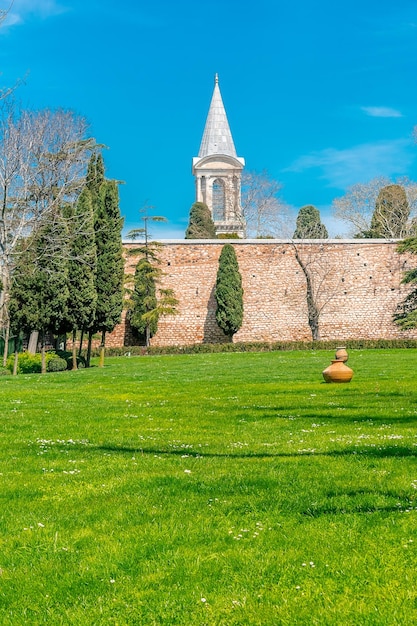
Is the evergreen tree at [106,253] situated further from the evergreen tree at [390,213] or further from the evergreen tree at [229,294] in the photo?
the evergreen tree at [390,213]

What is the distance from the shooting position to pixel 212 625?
3297mm

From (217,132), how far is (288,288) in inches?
1276

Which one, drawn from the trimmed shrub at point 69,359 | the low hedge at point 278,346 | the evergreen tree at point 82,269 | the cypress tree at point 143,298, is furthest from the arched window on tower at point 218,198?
the evergreen tree at point 82,269

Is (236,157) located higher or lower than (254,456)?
higher

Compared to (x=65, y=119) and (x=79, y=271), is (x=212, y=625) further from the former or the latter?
(x=65, y=119)

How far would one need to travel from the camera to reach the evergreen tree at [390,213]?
5091cm

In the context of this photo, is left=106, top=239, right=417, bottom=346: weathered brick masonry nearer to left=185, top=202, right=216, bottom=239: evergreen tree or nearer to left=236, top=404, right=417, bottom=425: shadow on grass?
left=185, top=202, right=216, bottom=239: evergreen tree

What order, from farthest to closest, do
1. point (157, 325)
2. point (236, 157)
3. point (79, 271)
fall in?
point (236, 157) → point (157, 325) → point (79, 271)

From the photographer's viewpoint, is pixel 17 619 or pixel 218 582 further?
pixel 218 582

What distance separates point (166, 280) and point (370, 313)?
10862mm

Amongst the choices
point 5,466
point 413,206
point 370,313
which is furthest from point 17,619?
point 413,206

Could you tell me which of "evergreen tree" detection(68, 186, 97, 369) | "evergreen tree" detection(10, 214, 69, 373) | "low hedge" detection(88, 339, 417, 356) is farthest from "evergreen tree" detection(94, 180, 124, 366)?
"low hedge" detection(88, 339, 417, 356)

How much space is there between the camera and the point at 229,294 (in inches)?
1353

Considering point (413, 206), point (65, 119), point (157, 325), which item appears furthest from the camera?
point (413, 206)
